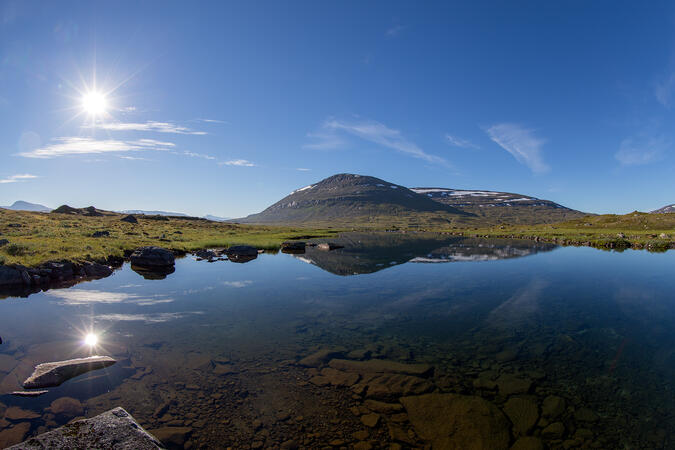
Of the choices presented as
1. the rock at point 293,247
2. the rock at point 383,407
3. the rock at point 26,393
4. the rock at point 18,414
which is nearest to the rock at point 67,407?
the rock at point 18,414

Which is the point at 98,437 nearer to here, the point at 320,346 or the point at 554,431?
the point at 320,346

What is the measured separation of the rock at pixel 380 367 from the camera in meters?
12.1

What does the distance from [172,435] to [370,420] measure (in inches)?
222

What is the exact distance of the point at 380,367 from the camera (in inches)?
489

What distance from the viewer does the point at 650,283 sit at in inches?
1120

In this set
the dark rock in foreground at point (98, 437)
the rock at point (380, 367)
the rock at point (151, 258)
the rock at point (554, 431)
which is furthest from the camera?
the rock at point (151, 258)

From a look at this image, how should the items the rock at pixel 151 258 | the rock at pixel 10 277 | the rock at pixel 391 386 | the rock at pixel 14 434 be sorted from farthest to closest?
the rock at pixel 151 258 < the rock at pixel 10 277 < the rock at pixel 391 386 < the rock at pixel 14 434

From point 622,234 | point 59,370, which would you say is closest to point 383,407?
point 59,370

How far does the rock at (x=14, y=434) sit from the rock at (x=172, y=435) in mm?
3265

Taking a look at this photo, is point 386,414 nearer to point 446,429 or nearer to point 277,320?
point 446,429

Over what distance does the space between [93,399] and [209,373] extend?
356cm

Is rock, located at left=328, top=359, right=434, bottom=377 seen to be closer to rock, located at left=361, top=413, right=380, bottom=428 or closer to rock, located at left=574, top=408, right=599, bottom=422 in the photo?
rock, located at left=361, top=413, right=380, bottom=428

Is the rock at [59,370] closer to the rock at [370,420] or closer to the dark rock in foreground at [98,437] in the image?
the dark rock in foreground at [98,437]

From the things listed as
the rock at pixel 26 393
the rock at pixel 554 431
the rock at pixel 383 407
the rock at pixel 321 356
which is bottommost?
the rock at pixel 383 407
